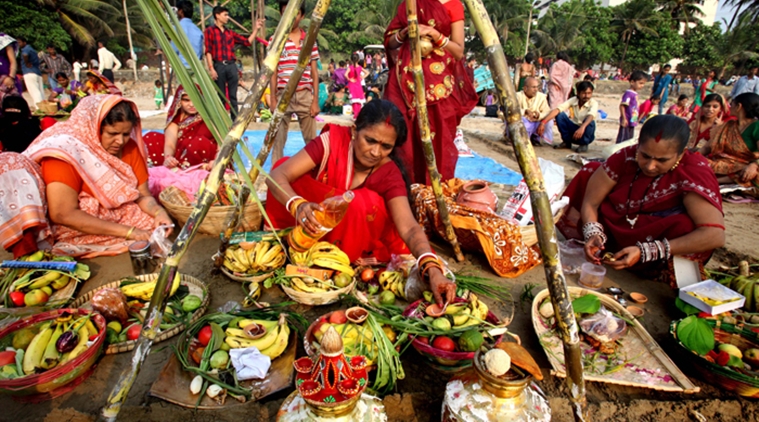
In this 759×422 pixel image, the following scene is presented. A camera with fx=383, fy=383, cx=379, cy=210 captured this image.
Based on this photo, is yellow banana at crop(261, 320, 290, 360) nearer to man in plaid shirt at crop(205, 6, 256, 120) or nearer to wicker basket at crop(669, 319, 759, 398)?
wicker basket at crop(669, 319, 759, 398)

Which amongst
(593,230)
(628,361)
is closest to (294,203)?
(628,361)

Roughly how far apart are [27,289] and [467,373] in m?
2.74

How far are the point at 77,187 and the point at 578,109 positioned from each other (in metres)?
8.31

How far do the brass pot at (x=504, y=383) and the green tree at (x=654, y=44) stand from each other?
3990 centimetres

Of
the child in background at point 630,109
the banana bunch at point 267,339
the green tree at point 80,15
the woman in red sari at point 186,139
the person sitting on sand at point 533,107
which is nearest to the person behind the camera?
the banana bunch at point 267,339

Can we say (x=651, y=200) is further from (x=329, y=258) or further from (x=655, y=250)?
(x=329, y=258)

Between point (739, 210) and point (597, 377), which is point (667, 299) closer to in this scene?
point (597, 377)

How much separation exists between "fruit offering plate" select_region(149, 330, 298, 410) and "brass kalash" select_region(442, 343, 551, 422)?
2.85ft

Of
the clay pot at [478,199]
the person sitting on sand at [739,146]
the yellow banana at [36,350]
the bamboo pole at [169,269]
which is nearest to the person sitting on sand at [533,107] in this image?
the person sitting on sand at [739,146]

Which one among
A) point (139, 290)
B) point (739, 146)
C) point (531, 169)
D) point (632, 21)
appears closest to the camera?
point (531, 169)

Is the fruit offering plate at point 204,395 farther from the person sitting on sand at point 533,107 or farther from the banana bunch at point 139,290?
the person sitting on sand at point 533,107

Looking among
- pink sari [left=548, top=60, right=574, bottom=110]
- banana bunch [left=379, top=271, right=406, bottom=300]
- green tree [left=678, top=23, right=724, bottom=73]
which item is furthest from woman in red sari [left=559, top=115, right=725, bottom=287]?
green tree [left=678, top=23, right=724, bottom=73]

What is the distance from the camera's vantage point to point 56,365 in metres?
1.82

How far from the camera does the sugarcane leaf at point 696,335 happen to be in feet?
6.71
